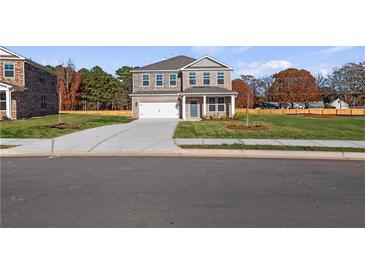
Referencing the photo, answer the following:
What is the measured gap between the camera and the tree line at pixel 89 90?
56219mm

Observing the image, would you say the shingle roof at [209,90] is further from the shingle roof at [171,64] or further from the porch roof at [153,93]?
the shingle roof at [171,64]

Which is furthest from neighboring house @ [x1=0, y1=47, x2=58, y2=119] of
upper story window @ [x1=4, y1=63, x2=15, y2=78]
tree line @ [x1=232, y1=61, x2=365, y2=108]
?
tree line @ [x1=232, y1=61, x2=365, y2=108]

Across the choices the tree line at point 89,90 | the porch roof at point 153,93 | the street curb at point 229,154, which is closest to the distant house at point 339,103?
the tree line at point 89,90

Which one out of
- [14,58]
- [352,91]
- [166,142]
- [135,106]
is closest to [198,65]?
[135,106]

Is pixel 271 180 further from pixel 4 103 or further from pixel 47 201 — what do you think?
pixel 4 103

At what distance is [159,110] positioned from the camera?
33250 mm

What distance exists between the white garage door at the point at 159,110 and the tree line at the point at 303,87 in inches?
1191

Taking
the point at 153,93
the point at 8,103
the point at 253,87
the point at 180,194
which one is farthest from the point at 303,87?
the point at 180,194

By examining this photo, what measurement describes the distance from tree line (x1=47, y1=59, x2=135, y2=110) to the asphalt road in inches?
1971

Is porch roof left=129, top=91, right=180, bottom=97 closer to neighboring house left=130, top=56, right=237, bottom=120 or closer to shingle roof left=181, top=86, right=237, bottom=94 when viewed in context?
neighboring house left=130, top=56, right=237, bottom=120

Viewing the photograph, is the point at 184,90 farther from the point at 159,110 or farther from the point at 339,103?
the point at 339,103

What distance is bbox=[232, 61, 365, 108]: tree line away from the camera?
64938mm

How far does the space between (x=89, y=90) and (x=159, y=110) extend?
29.1 meters

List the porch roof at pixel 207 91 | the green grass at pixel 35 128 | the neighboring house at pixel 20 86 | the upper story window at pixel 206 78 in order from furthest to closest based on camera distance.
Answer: the upper story window at pixel 206 78 < the porch roof at pixel 207 91 < the neighboring house at pixel 20 86 < the green grass at pixel 35 128
